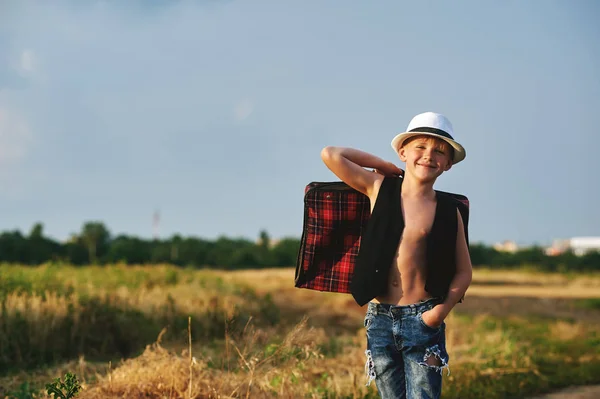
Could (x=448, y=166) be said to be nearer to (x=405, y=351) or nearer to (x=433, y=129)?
(x=433, y=129)

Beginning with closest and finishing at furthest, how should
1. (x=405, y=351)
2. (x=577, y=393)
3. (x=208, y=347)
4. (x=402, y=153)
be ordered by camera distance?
(x=405, y=351) → (x=402, y=153) → (x=577, y=393) → (x=208, y=347)

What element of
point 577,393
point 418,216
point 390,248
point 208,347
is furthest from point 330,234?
point 208,347

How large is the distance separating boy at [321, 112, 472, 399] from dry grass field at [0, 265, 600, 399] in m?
0.70

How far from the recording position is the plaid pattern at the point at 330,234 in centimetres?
376

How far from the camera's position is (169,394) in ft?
15.1

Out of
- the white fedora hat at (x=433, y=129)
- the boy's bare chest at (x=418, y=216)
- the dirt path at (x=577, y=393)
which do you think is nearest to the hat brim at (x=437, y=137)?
the white fedora hat at (x=433, y=129)

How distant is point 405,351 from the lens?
3.43m

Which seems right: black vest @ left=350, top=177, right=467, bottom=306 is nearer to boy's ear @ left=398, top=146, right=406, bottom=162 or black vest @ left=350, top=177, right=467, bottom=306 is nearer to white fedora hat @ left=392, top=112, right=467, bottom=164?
boy's ear @ left=398, top=146, right=406, bottom=162

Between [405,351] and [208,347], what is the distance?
20.2ft

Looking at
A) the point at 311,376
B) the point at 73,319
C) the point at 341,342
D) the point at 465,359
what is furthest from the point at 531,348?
the point at 73,319

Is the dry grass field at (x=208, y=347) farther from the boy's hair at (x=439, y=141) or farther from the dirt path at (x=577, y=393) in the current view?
the boy's hair at (x=439, y=141)

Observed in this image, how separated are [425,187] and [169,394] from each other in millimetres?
2409

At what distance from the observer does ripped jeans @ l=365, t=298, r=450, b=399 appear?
11.1 ft

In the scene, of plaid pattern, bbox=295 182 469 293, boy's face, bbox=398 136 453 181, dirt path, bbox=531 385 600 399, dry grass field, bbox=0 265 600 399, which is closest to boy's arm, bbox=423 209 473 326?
boy's face, bbox=398 136 453 181
